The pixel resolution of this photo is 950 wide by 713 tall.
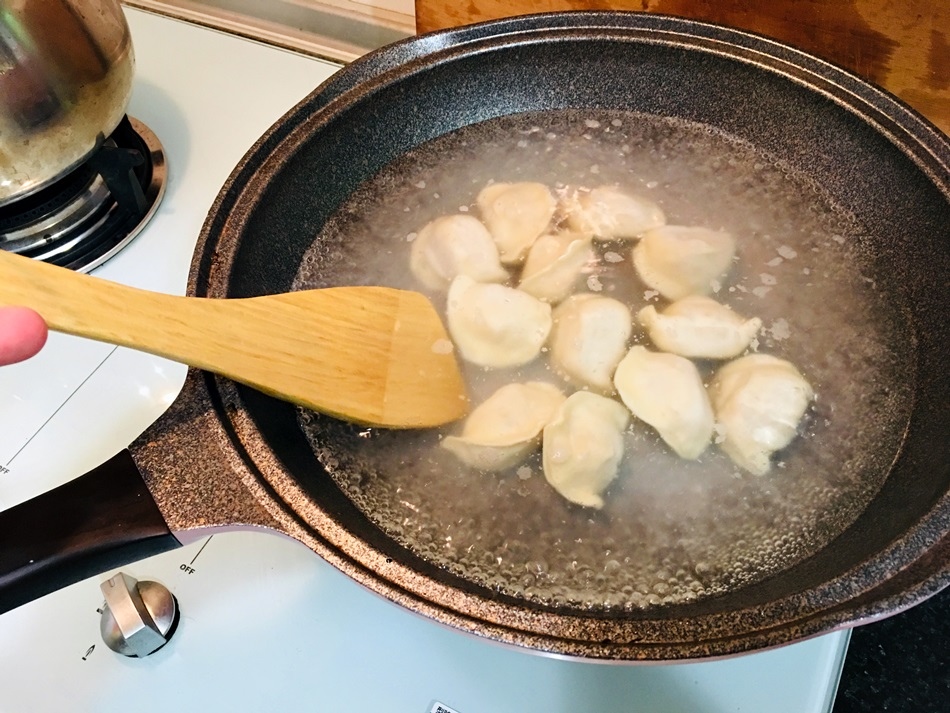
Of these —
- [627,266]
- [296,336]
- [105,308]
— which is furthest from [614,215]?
[105,308]

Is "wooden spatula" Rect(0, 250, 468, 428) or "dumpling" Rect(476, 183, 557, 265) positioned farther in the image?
"dumpling" Rect(476, 183, 557, 265)

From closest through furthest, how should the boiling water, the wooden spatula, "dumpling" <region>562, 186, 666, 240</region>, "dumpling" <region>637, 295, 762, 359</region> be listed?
the wooden spatula
the boiling water
"dumpling" <region>637, 295, 762, 359</region>
"dumpling" <region>562, 186, 666, 240</region>

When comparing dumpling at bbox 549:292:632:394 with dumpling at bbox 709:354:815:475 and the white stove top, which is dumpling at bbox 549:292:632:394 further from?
the white stove top

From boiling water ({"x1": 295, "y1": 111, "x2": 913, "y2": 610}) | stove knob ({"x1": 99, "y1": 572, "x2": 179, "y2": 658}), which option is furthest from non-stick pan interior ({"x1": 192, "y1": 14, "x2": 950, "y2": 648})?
stove knob ({"x1": 99, "y1": 572, "x2": 179, "y2": 658})

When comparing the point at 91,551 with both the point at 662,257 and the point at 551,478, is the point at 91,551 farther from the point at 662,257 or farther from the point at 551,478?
the point at 662,257

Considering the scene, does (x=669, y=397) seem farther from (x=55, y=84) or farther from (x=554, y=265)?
(x=55, y=84)

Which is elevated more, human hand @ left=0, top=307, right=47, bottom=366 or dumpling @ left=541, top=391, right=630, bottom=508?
human hand @ left=0, top=307, right=47, bottom=366
